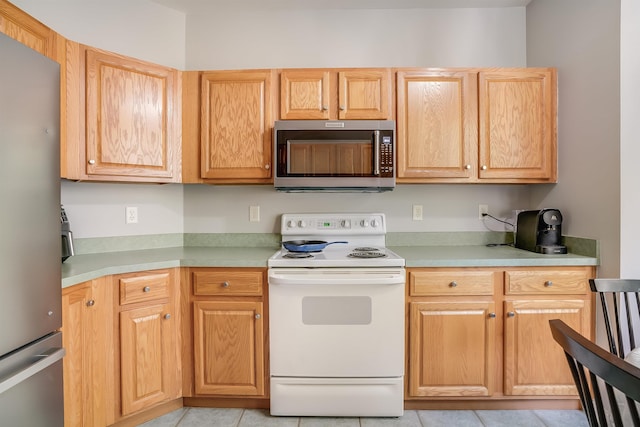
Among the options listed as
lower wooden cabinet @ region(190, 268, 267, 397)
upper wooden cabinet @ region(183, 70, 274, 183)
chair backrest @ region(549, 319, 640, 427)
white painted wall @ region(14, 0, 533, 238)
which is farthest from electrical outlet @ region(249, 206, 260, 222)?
chair backrest @ region(549, 319, 640, 427)

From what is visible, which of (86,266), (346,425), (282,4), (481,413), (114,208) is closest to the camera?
(86,266)

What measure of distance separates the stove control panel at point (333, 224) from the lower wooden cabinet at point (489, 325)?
57 cm

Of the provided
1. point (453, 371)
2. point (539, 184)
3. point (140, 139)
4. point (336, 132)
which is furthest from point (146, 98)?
point (539, 184)

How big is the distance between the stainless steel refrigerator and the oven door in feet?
3.15

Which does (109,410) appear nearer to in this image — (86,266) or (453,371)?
(86,266)

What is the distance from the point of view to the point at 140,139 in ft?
6.70

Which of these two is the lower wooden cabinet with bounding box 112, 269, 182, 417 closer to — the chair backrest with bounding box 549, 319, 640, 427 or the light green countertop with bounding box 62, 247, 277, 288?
the light green countertop with bounding box 62, 247, 277, 288

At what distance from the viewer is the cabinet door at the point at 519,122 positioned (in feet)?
7.08

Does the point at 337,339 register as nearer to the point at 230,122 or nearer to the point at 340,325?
the point at 340,325

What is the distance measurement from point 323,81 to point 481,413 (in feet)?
7.05

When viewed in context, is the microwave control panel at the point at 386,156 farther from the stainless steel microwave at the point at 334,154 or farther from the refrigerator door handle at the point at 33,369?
the refrigerator door handle at the point at 33,369

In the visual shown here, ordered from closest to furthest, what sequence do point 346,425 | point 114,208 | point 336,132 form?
point 346,425
point 336,132
point 114,208

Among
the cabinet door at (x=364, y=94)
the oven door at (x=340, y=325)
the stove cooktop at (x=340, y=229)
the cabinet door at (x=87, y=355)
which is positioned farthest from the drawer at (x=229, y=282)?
the cabinet door at (x=364, y=94)

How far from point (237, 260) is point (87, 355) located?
0.80 meters
